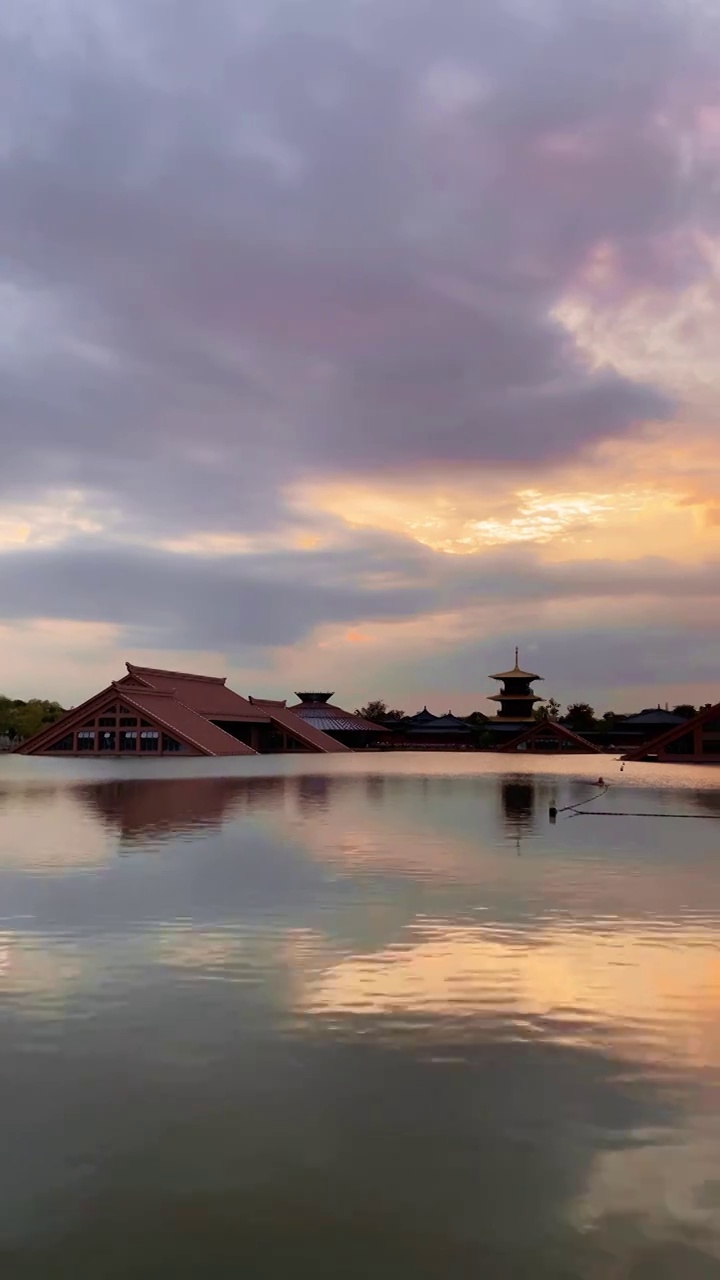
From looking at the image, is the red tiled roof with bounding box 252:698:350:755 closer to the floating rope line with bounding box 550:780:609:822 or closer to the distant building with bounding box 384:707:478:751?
the distant building with bounding box 384:707:478:751

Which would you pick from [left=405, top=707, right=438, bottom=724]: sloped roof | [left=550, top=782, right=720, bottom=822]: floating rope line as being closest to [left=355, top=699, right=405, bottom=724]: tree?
[left=405, top=707, right=438, bottom=724]: sloped roof

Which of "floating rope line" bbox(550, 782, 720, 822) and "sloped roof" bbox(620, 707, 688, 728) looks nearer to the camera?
"floating rope line" bbox(550, 782, 720, 822)

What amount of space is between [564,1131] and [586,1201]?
3.19 feet

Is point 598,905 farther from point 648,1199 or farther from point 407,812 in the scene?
point 407,812

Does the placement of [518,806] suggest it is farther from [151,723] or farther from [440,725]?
[440,725]

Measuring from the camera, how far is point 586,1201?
241 inches

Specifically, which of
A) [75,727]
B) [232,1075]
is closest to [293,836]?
[232,1075]

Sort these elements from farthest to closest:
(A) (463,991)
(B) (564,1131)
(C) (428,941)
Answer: (C) (428,941)
(A) (463,991)
(B) (564,1131)

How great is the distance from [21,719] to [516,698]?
166 ft

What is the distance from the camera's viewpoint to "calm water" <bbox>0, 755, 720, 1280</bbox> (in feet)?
19.1

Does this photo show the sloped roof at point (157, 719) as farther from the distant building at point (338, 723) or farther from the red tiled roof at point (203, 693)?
the distant building at point (338, 723)

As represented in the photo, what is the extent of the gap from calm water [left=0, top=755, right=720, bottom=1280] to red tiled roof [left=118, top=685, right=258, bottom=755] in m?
53.3

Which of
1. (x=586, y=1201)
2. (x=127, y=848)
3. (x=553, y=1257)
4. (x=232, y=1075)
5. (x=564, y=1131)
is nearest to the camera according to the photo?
(x=553, y=1257)

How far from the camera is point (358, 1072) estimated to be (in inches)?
319
